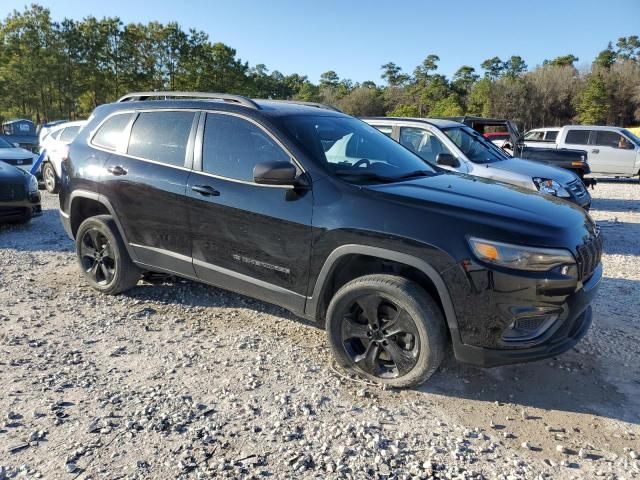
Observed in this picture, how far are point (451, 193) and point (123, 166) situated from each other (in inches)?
114

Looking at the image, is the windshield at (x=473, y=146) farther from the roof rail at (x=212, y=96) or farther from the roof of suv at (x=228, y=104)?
the roof rail at (x=212, y=96)

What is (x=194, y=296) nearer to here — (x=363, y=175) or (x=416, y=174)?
(x=363, y=175)

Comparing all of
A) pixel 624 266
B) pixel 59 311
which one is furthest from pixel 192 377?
pixel 624 266

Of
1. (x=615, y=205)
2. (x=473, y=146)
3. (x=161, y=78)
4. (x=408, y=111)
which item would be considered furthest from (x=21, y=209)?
(x=408, y=111)

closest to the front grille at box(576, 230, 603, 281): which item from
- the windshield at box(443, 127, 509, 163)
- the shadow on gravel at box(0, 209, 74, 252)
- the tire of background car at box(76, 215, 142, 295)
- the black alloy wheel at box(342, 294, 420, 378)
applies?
the black alloy wheel at box(342, 294, 420, 378)

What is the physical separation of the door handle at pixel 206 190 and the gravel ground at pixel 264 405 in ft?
3.79

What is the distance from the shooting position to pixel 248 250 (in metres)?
3.62

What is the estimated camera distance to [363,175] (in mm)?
3500

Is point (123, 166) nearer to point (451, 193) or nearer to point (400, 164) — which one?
point (400, 164)

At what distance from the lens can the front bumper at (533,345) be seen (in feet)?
9.39

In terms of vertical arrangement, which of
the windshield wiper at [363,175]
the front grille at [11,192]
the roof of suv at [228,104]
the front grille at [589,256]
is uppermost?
the roof of suv at [228,104]

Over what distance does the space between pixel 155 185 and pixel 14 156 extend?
946 centimetres

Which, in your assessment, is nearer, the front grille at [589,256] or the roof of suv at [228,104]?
the front grille at [589,256]

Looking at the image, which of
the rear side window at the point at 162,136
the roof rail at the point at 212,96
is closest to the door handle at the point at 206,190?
the rear side window at the point at 162,136
